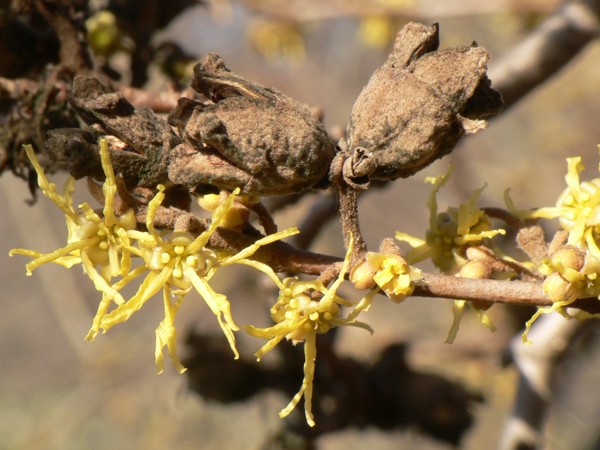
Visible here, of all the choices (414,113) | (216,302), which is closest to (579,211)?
(414,113)

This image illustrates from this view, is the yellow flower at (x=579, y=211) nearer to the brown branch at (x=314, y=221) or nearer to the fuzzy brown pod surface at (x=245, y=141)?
the fuzzy brown pod surface at (x=245, y=141)

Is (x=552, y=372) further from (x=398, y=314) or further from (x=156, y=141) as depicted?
(x=398, y=314)

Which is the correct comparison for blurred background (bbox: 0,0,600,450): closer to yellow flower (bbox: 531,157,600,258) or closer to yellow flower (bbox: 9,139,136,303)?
yellow flower (bbox: 9,139,136,303)

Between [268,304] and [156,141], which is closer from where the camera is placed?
[156,141]

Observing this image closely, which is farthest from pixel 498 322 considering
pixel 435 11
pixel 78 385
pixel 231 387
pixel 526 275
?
pixel 78 385

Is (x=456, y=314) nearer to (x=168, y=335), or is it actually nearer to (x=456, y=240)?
(x=456, y=240)
